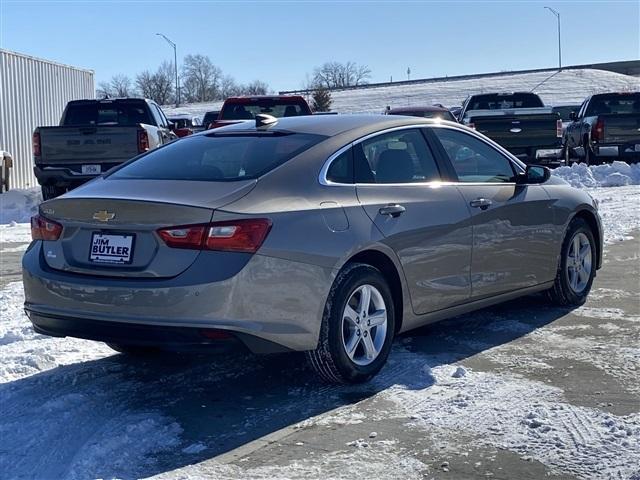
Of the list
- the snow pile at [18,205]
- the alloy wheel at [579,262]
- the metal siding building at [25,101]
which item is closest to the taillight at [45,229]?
the alloy wheel at [579,262]

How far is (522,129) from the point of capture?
1822 cm

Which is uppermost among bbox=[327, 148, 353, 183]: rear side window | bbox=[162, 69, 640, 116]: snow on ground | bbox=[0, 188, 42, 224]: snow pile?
bbox=[162, 69, 640, 116]: snow on ground

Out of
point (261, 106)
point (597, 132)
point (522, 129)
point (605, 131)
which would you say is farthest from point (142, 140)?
point (605, 131)

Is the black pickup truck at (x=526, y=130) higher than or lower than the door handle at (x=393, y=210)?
higher

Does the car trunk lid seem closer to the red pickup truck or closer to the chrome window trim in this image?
the chrome window trim

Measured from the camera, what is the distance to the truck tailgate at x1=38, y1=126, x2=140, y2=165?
1430 centimetres

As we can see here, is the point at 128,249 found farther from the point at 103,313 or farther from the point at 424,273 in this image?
the point at 424,273

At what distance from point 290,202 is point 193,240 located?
0.63 m

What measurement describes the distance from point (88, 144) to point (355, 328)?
999cm

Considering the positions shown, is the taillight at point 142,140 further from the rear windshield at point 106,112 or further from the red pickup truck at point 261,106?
the red pickup truck at point 261,106

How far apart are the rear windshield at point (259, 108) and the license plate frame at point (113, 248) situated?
472 inches

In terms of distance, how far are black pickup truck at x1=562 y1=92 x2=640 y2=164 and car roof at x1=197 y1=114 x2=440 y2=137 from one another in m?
14.1

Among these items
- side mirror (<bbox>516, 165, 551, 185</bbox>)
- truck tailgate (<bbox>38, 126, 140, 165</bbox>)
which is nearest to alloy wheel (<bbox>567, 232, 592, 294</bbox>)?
side mirror (<bbox>516, 165, 551, 185</bbox>)

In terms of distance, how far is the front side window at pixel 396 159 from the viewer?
572 centimetres
